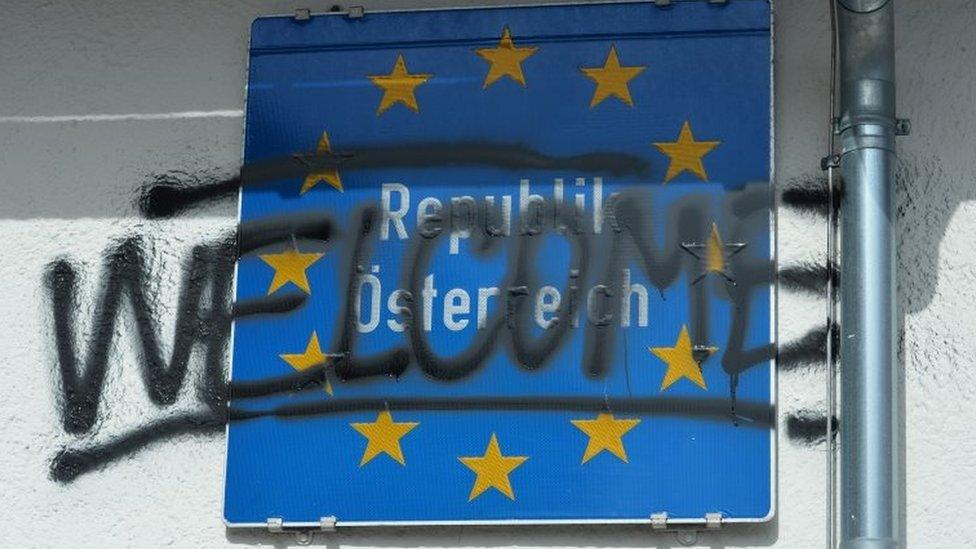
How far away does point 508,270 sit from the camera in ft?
16.3

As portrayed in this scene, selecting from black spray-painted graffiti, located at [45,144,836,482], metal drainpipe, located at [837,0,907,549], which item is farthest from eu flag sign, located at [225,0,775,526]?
metal drainpipe, located at [837,0,907,549]

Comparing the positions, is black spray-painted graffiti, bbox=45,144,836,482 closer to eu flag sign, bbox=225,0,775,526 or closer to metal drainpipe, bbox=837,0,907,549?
eu flag sign, bbox=225,0,775,526

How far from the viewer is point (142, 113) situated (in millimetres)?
5258

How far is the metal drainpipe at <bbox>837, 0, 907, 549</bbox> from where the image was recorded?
4570mm

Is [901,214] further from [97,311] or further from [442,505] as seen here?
[97,311]

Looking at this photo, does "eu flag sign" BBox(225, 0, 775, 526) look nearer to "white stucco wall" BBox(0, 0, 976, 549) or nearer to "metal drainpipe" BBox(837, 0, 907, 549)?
"white stucco wall" BBox(0, 0, 976, 549)

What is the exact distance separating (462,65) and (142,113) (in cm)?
90

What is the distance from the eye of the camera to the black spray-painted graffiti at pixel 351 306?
4.88m

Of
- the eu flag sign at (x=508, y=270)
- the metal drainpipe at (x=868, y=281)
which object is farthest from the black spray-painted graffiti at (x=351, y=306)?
the metal drainpipe at (x=868, y=281)

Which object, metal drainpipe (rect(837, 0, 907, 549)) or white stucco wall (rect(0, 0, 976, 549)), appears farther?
white stucco wall (rect(0, 0, 976, 549))

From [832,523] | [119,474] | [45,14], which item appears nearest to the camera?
[832,523]

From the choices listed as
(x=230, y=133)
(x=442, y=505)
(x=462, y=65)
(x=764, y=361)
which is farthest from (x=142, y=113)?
(x=764, y=361)

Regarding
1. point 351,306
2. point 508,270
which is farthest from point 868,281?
point 351,306

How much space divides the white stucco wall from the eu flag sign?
0.29 ft
